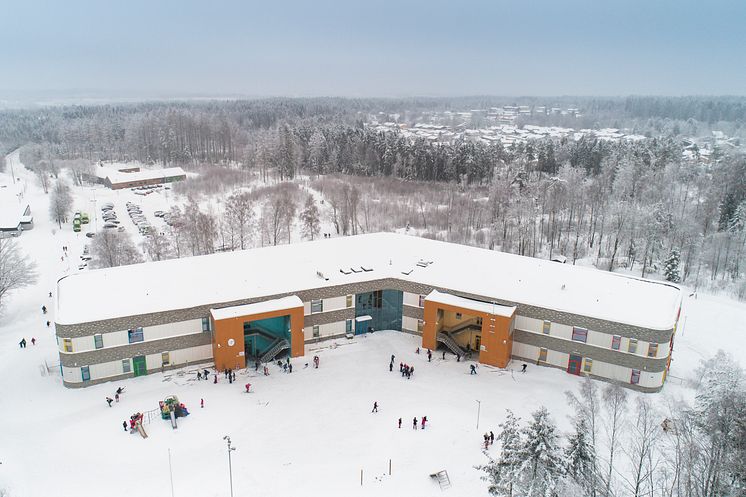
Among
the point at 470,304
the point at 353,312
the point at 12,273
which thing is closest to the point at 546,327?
the point at 470,304

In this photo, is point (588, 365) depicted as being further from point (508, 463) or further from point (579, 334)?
point (508, 463)

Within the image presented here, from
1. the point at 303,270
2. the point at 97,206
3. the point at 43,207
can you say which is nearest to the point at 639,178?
the point at 303,270

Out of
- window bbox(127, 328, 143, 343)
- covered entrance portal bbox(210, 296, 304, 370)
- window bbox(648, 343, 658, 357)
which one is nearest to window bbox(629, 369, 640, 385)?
window bbox(648, 343, 658, 357)

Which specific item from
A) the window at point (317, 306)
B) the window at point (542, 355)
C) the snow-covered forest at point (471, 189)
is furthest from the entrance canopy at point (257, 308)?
the snow-covered forest at point (471, 189)

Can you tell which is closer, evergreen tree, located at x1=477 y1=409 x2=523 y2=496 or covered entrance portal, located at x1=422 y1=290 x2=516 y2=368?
evergreen tree, located at x1=477 y1=409 x2=523 y2=496

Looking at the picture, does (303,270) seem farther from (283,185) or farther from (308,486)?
(283,185)

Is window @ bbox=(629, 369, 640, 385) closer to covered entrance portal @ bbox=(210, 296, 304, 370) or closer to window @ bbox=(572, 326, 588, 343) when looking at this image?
window @ bbox=(572, 326, 588, 343)

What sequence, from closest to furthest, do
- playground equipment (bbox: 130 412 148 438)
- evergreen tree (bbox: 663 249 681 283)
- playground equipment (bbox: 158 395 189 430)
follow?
1. playground equipment (bbox: 130 412 148 438)
2. playground equipment (bbox: 158 395 189 430)
3. evergreen tree (bbox: 663 249 681 283)
